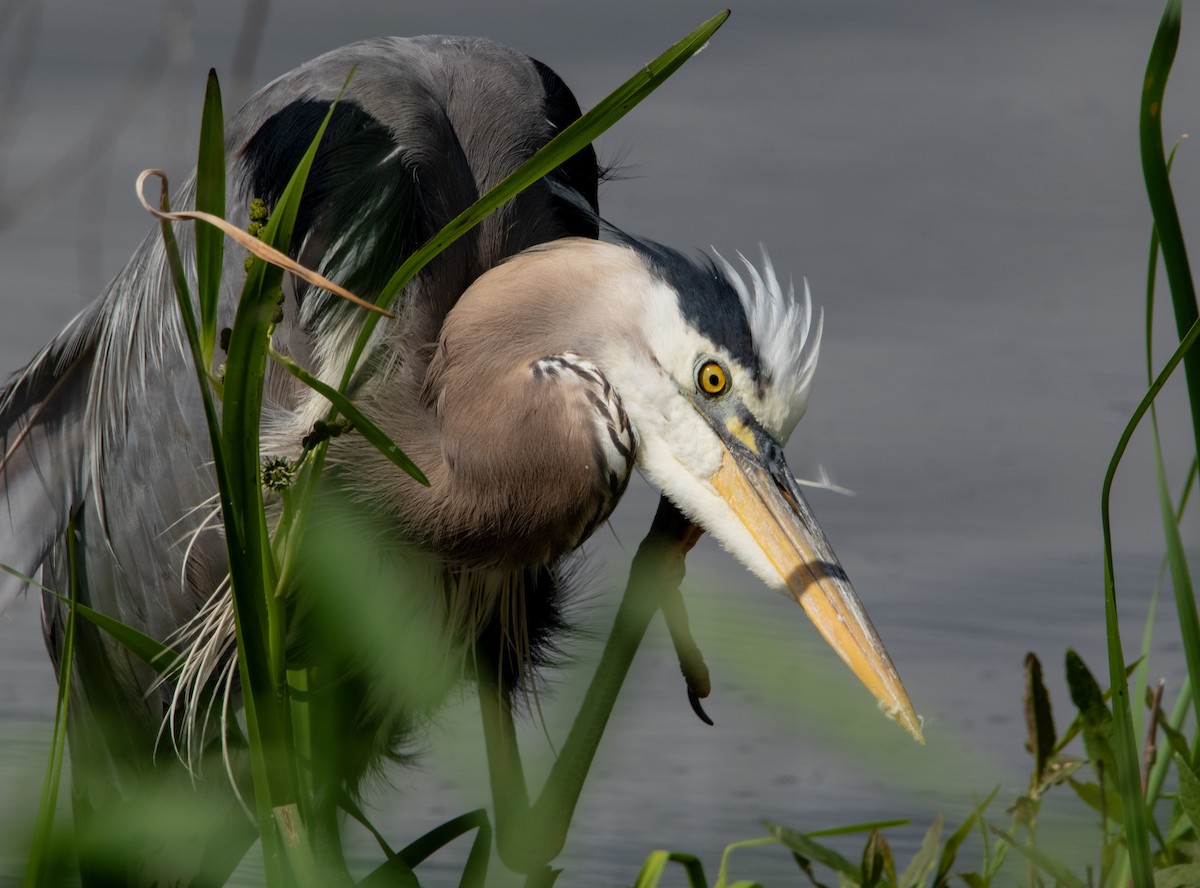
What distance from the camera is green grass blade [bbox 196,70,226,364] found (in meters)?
1.12

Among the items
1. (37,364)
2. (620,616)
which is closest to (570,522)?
(620,616)

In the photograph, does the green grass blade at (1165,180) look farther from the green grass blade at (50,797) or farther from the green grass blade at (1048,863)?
the green grass blade at (50,797)

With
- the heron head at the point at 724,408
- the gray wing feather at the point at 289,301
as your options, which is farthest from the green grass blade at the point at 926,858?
the gray wing feather at the point at 289,301

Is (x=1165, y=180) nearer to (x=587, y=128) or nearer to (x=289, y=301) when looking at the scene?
(x=587, y=128)

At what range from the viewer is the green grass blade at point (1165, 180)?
1277 mm

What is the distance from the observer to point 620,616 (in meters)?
1.61

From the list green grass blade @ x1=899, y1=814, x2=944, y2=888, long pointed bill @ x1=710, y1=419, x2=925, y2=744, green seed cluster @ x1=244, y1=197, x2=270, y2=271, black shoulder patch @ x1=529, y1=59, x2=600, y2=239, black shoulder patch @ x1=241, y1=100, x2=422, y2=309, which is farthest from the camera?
black shoulder patch @ x1=529, y1=59, x2=600, y2=239

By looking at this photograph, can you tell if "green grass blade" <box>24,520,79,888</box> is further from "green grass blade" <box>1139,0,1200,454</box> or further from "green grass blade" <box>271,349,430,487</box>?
"green grass blade" <box>1139,0,1200,454</box>

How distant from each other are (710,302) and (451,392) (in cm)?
34

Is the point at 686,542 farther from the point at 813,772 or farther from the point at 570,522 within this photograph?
the point at 813,772

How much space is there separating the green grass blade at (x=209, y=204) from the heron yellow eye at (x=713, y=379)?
80 cm

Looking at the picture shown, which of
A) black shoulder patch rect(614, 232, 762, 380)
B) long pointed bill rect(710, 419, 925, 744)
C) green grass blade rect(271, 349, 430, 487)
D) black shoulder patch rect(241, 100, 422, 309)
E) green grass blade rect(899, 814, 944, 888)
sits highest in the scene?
green grass blade rect(271, 349, 430, 487)

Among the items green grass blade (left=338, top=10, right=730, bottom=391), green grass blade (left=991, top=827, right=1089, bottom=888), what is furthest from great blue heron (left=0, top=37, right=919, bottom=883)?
green grass blade (left=338, top=10, right=730, bottom=391)

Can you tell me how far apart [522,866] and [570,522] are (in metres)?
0.46
